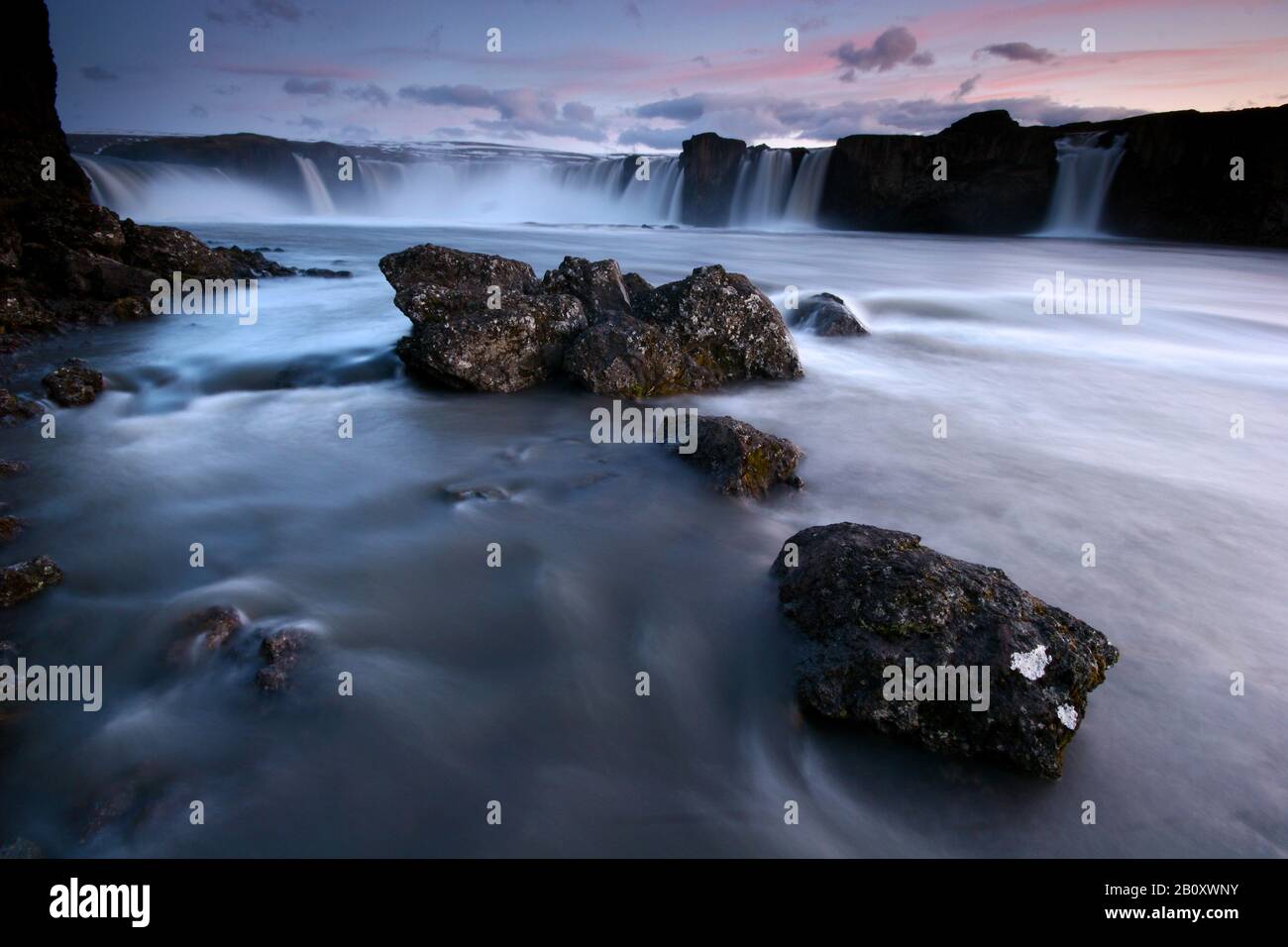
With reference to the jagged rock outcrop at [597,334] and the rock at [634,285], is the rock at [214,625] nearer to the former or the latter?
the jagged rock outcrop at [597,334]

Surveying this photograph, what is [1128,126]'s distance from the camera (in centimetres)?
3275

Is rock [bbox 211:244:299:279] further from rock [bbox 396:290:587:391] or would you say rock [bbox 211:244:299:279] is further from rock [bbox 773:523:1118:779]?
rock [bbox 773:523:1118:779]

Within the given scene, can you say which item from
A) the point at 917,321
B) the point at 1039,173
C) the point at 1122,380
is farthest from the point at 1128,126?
the point at 1122,380

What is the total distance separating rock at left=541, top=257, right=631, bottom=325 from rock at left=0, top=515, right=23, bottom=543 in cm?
569

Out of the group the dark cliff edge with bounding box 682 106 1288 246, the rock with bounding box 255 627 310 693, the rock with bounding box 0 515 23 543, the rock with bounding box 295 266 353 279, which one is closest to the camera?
the rock with bounding box 255 627 310 693

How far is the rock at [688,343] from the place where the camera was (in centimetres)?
728

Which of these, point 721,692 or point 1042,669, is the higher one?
point 1042,669

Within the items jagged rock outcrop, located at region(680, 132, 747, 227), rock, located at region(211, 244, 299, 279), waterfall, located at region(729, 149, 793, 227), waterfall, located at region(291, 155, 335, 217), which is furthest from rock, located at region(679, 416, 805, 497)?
waterfall, located at region(291, 155, 335, 217)

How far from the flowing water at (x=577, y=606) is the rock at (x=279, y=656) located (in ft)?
0.24

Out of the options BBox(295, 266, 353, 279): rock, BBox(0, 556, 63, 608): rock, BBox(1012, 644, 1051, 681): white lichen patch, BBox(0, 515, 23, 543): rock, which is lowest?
BBox(1012, 644, 1051, 681): white lichen patch

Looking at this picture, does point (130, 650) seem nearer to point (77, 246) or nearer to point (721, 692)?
point (721, 692)

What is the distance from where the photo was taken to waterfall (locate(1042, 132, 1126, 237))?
3434cm
